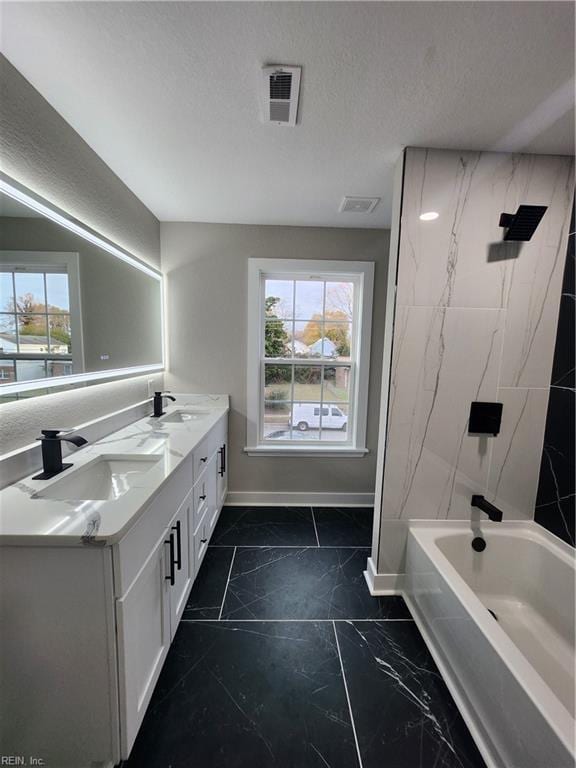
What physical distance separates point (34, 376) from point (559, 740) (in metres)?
2.10

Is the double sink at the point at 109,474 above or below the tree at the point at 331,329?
below

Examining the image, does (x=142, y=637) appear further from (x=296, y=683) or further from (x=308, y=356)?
(x=308, y=356)

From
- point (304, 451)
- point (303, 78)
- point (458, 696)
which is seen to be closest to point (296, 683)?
point (458, 696)

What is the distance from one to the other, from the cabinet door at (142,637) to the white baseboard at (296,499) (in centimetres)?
139

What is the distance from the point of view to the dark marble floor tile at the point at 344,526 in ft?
7.43

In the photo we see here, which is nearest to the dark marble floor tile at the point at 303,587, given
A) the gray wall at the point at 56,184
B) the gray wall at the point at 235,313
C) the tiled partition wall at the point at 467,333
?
the tiled partition wall at the point at 467,333

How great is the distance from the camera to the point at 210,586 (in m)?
1.80

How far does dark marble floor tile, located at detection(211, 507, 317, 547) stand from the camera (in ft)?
7.29

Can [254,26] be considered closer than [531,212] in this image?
Yes

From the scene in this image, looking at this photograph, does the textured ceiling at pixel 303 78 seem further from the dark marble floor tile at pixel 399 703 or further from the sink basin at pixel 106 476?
the dark marble floor tile at pixel 399 703

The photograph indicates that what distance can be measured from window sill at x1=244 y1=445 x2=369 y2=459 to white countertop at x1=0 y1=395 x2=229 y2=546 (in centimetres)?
113

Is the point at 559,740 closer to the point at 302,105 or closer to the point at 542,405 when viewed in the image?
the point at 542,405

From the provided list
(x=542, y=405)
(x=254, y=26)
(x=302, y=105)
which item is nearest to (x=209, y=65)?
(x=254, y=26)

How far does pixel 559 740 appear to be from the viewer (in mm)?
818
